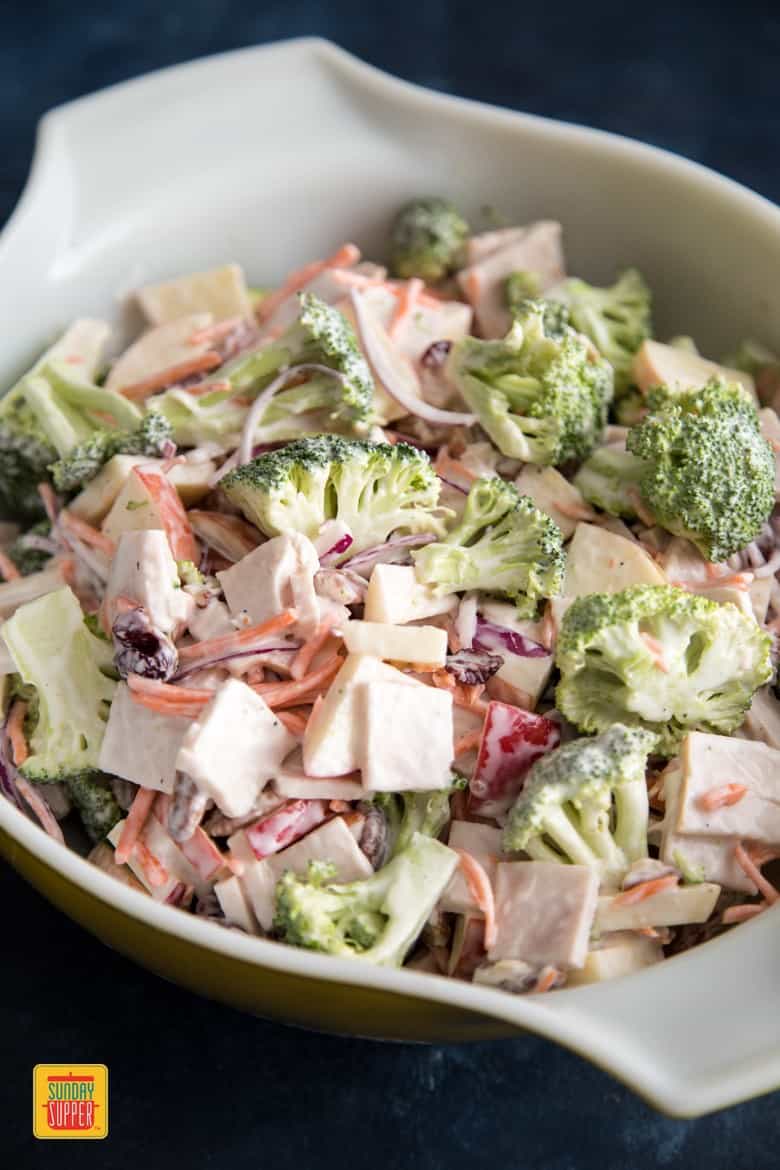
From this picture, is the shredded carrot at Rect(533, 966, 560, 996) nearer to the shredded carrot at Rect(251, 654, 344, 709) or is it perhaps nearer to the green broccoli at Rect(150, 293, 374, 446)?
the shredded carrot at Rect(251, 654, 344, 709)


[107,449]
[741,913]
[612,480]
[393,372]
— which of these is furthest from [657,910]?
[107,449]

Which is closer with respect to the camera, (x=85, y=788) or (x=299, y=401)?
(x=85, y=788)

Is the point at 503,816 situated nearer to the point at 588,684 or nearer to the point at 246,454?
the point at 588,684

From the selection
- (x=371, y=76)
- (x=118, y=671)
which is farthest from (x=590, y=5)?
(x=118, y=671)

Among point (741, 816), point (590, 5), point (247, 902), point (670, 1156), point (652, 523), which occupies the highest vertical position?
point (590, 5)

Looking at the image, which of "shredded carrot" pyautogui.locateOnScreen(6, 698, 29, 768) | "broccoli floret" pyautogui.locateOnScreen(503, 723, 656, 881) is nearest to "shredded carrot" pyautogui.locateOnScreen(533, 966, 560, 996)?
"broccoli floret" pyautogui.locateOnScreen(503, 723, 656, 881)

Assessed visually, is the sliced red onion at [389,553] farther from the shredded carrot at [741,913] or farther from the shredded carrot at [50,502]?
the shredded carrot at [741,913]

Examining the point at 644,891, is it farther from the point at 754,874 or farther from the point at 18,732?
the point at 18,732
